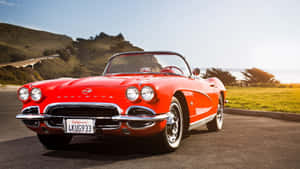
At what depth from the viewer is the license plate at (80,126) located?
4.11 meters

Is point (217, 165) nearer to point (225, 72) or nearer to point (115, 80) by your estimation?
point (115, 80)

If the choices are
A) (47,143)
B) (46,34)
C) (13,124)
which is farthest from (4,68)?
(46,34)

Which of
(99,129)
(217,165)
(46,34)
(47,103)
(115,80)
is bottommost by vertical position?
(217,165)

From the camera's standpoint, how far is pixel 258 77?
1398 inches

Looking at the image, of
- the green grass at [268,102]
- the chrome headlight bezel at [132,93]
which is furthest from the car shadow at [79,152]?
the green grass at [268,102]

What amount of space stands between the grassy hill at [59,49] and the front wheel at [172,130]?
92.2 m

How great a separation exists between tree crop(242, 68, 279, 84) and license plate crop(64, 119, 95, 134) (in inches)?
1282

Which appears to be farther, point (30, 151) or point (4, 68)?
point (4, 68)

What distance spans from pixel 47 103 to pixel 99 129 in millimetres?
826

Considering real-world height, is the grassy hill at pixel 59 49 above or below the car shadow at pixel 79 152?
above

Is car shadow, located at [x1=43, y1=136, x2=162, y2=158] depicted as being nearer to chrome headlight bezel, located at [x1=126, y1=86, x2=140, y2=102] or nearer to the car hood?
chrome headlight bezel, located at [x1=126, y1=86, x2=140, y2=102]

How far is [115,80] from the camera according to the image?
4.63 metres

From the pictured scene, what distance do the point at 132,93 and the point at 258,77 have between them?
1318 inches

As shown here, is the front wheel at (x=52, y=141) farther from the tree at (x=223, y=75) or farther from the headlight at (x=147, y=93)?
the tree at (x=223, y=75)
